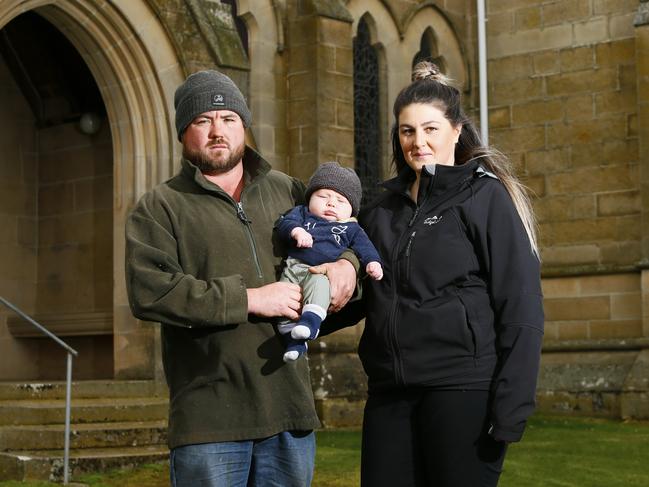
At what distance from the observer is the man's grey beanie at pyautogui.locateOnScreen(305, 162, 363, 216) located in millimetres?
3799

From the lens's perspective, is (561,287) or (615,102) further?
(561,287)

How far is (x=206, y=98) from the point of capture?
12.0ft

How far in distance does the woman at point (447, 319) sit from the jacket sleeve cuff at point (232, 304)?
416 mm

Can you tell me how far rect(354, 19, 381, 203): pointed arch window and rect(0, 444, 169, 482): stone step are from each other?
5753mm

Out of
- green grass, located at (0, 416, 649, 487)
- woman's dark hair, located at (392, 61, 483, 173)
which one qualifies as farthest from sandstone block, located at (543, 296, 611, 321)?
woman's dark hair, located at (392, 61, 483, 173)

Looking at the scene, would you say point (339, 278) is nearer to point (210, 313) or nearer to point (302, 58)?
point (210, 313)

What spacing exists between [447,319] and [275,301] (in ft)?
1.59

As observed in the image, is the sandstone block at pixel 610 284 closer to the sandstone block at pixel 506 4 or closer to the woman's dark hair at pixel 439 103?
the sandstone block at pixel 506 4

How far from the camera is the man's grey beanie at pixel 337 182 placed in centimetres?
380

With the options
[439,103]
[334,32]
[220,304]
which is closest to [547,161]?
[334,32]

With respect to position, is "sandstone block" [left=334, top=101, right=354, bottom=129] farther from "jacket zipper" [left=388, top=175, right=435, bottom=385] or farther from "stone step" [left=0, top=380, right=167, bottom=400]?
"jacket zipper" [left=388, top=175, right=435, bottom=385]

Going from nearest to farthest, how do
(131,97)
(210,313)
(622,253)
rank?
(210,313) < (131,97) < (622,253)

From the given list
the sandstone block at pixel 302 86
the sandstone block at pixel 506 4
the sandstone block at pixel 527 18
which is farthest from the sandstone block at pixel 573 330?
the sandstone block at pixel 302 86

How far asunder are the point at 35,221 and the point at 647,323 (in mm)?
6802
